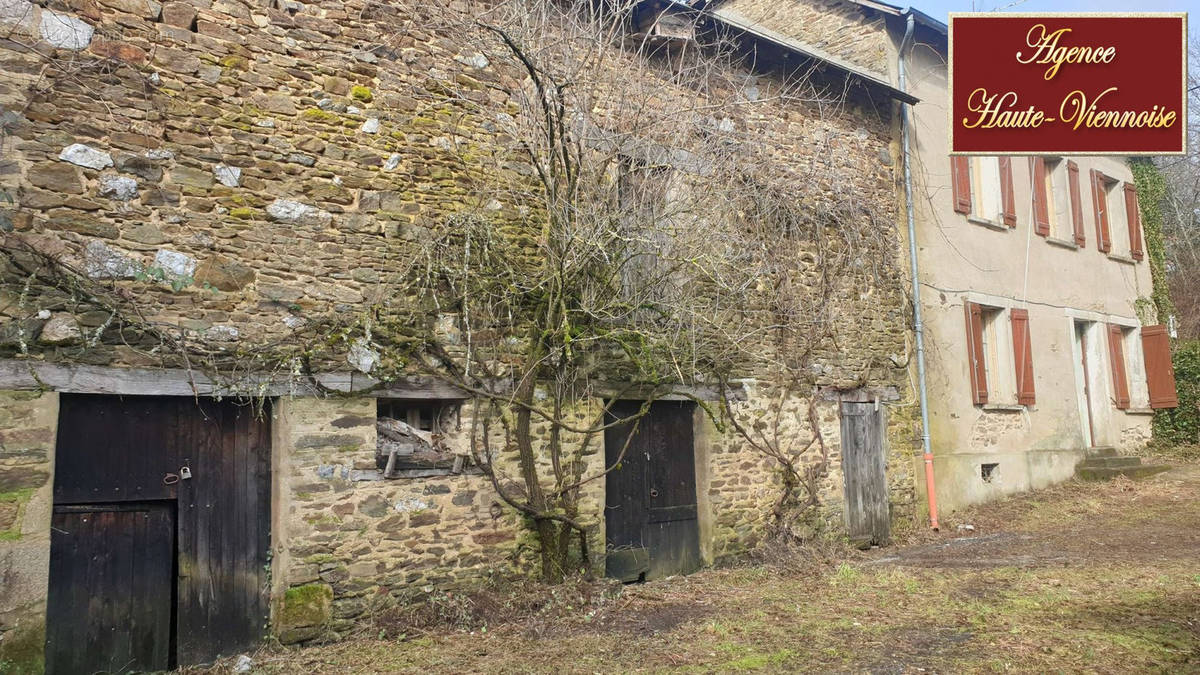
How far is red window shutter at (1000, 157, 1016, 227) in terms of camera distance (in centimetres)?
1143

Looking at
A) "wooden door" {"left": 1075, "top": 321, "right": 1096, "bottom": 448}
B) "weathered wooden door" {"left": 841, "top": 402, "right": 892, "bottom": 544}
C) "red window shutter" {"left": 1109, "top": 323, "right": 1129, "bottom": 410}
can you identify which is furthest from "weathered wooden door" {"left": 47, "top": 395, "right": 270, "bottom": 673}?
"red window shutter" {"left": 1109, "top": 323, "right": 1129, "bottom": 410}

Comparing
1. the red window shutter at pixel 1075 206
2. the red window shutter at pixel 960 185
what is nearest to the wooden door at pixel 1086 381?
the red window shutter at pixel 1075 206

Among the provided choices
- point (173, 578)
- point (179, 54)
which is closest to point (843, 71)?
point (179, 54)

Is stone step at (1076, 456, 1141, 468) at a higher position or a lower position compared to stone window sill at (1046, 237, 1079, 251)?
lower

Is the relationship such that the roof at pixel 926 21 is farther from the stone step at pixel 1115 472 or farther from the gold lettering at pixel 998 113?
the stone step at pixel 1115 472

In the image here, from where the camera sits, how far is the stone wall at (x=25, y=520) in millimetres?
4574

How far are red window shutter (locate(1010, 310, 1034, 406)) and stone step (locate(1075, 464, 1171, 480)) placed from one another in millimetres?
1528

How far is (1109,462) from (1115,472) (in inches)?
10.3

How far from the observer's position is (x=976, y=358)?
34.9 feet

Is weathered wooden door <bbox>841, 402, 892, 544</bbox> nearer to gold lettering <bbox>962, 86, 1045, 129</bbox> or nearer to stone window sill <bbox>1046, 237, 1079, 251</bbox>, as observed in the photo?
gold lettering <bbox>962, 86, 1045, 129</bbox>

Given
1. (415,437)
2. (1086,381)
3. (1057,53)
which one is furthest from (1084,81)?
(1086,381)

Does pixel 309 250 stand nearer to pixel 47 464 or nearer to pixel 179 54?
pixel 179 54

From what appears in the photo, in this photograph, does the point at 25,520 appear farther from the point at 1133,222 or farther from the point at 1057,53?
the point at 1133,222

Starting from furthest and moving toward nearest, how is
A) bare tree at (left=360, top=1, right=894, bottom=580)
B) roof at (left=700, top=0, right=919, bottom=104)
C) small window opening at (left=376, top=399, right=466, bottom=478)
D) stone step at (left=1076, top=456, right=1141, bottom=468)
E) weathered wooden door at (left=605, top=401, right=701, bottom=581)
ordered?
stone step at (left=1076, top=456, right=1141, bottom=468), roof at (left=700, top=0, right=919, bottom=104), weathered wooden door at (left=605, top=401, right=701, bottom=581), bare tree at (left=360, top=1, right=894, bottom=580), small window opening at (left=376, top=399, right=466, bottom=478)
